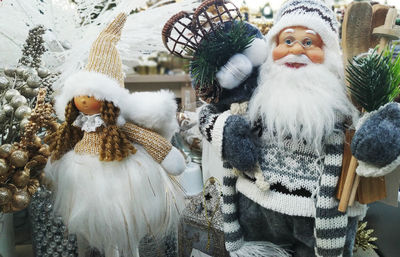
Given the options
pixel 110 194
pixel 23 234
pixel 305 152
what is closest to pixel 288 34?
pixel 305 152

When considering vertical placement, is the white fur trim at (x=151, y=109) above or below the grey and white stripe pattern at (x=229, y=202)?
above

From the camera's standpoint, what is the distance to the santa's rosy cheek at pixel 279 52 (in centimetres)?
64

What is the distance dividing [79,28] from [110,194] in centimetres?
57

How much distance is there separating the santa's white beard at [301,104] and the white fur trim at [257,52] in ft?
0.10

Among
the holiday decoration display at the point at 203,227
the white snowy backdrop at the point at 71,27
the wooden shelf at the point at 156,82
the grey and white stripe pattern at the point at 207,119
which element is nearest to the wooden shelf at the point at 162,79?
the wooden shelf at the point at 156,82

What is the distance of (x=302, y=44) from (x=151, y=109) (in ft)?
1.06

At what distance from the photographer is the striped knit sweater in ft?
1.95

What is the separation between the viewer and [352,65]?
556 mm

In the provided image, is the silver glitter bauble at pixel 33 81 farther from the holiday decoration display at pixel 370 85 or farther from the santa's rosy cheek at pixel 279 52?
the holiday decoration display at pixel 370 85

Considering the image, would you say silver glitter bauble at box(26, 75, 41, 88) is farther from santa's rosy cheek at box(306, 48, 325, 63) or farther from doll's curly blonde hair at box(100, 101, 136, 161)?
santa's rosy cheek at box(306, 48, 325, 63)

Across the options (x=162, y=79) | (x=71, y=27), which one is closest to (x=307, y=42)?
(x=71, y=27)

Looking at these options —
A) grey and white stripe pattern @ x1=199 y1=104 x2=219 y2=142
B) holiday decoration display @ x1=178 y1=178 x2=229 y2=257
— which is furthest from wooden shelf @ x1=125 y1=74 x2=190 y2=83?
grey and white stripe pattern @ x1=199 y1=104 x2=219 y2=142

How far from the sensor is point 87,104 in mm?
647

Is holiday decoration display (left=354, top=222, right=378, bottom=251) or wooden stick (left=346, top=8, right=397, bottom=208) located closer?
wooden stick (left=346, top=8, right=397, bottom=208)
